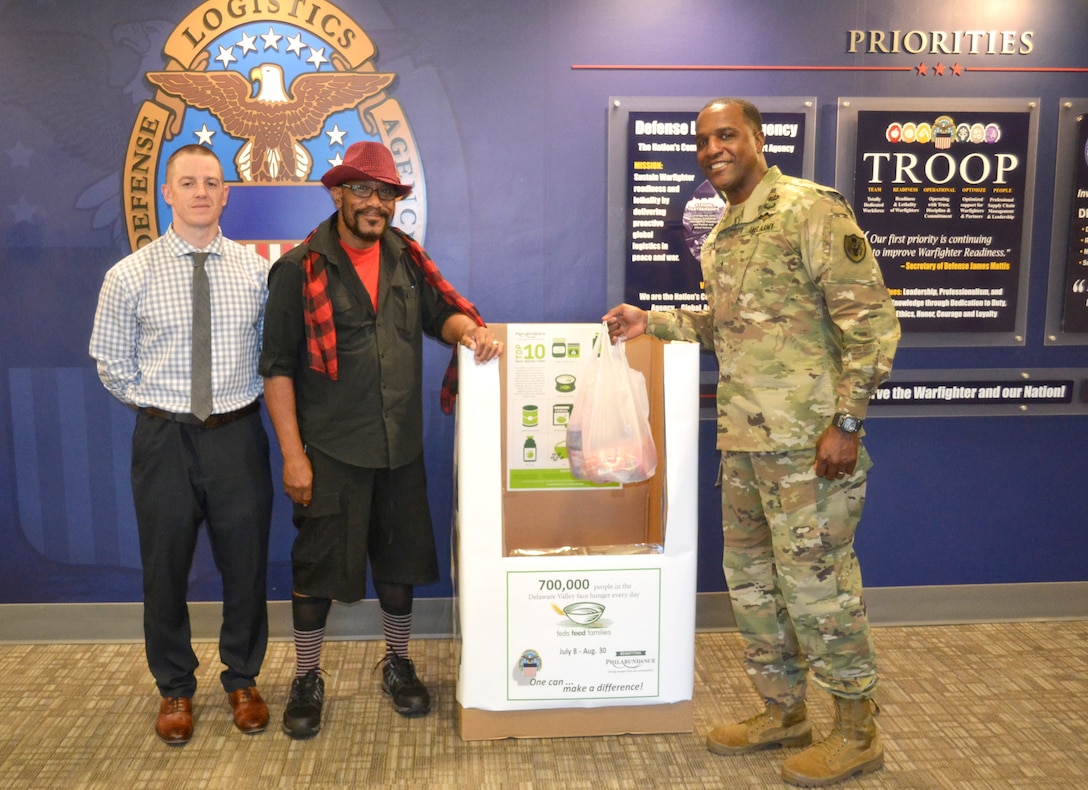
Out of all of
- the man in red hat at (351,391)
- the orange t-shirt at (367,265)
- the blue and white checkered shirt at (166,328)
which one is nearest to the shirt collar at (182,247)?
the blue and white checkered shirt at (166,328)

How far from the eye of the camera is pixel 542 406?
297 cm

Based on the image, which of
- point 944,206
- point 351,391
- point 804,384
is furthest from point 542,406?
point 944,206

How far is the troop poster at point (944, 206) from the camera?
3.25 m

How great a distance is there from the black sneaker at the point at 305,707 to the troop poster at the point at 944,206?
2368 mm

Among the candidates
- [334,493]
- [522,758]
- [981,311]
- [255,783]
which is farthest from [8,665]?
[981,311]

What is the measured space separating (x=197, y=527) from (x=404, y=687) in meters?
0.79

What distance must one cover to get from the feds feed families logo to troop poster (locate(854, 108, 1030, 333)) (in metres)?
1.64

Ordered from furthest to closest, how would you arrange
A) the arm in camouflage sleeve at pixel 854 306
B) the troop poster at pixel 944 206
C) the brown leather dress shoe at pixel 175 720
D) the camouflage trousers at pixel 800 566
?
the troop poster at pixel 944 206 → the brown leather dress shoe at pixel 175 720 → the camouflage trousers at pixel 800 566 → the arm in camouflage sleeve at pixel 854 306

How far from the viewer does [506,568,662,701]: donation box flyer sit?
2.58 metres

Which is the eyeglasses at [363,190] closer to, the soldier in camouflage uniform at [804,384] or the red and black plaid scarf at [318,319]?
the red and black plaid scarf at [318,319]

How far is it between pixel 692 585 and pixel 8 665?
7.78 ft

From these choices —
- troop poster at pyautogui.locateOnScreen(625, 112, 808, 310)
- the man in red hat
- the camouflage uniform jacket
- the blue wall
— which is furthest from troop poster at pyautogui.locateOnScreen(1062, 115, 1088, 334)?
the man in red hat

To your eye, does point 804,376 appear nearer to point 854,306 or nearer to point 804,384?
point 804,384

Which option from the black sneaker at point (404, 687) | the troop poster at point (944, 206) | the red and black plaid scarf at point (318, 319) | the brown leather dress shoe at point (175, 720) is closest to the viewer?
the red and black plaid scarf at point (318, 319)
